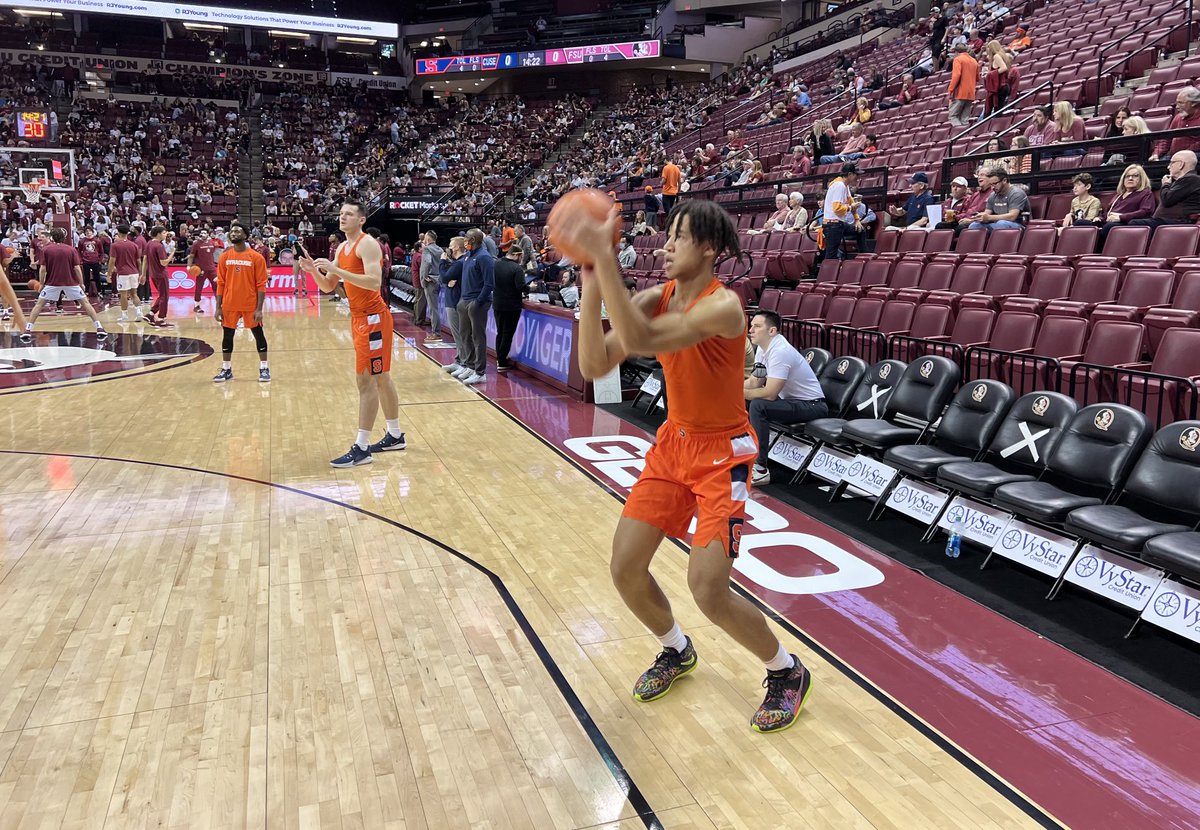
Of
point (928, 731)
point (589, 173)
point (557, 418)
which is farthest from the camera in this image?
point (589, 173)

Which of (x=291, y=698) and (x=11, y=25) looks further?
(x=11, y=25)

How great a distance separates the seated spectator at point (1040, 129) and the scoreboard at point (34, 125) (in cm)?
2672

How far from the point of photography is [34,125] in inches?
1006

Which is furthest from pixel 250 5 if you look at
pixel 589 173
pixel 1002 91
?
pixel 1002 91

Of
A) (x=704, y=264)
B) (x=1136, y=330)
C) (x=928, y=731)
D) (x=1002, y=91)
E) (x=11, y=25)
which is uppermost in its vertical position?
(x=11, y=25)

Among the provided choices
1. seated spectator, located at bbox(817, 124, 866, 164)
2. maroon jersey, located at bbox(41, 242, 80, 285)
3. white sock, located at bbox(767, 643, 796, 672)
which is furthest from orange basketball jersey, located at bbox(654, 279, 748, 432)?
maroon jersey, located at bbox(41, 242, 80, 285)

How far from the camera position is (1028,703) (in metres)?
3.27

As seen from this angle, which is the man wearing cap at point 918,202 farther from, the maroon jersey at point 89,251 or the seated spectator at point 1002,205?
the maroon jersey at point 89,251

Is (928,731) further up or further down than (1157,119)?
further down

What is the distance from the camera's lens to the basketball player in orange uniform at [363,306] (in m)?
6.28

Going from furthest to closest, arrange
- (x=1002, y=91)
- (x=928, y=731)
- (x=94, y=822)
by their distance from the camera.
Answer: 1. (x=1002, y=91)
2. (x=928, y=731)
3. (x=94, y=822)

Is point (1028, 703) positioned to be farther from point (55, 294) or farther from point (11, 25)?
point (11, 25)

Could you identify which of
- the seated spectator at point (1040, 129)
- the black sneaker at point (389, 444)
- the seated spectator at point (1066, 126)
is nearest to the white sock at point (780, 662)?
the black sneaker at point (389, 444)

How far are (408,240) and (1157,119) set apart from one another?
2219 cm
